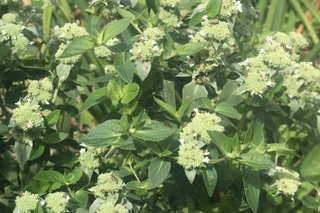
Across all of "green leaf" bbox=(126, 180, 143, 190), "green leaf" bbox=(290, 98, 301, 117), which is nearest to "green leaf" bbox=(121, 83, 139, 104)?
"green leaf" bbox=(126, 180, 143, 190)

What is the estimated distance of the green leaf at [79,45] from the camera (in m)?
0.98

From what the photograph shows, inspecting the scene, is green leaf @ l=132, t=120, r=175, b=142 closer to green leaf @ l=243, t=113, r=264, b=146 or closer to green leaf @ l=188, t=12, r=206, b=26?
green leaf @ l=243, t=113, r=264, b=146

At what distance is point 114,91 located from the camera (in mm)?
1046

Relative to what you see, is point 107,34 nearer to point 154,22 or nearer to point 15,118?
point 154,22

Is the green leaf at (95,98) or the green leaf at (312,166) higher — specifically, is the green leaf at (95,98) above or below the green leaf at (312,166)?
above

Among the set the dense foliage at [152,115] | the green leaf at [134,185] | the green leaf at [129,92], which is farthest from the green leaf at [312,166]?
the green leaf at [129,92]

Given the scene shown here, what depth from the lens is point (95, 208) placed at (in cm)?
98

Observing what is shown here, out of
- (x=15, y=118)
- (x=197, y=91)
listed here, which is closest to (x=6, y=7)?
(x=15, y=118)

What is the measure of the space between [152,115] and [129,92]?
279 mm

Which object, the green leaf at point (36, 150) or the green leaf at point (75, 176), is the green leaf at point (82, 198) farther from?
the green leaf at point (36, 150)

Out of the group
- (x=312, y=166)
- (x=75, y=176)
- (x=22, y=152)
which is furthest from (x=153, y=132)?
(x=312, y=166)

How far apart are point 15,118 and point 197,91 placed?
1.70 feet

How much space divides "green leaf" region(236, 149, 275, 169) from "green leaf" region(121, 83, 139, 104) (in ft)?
1.02

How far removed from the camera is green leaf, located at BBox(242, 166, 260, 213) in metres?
0.99
